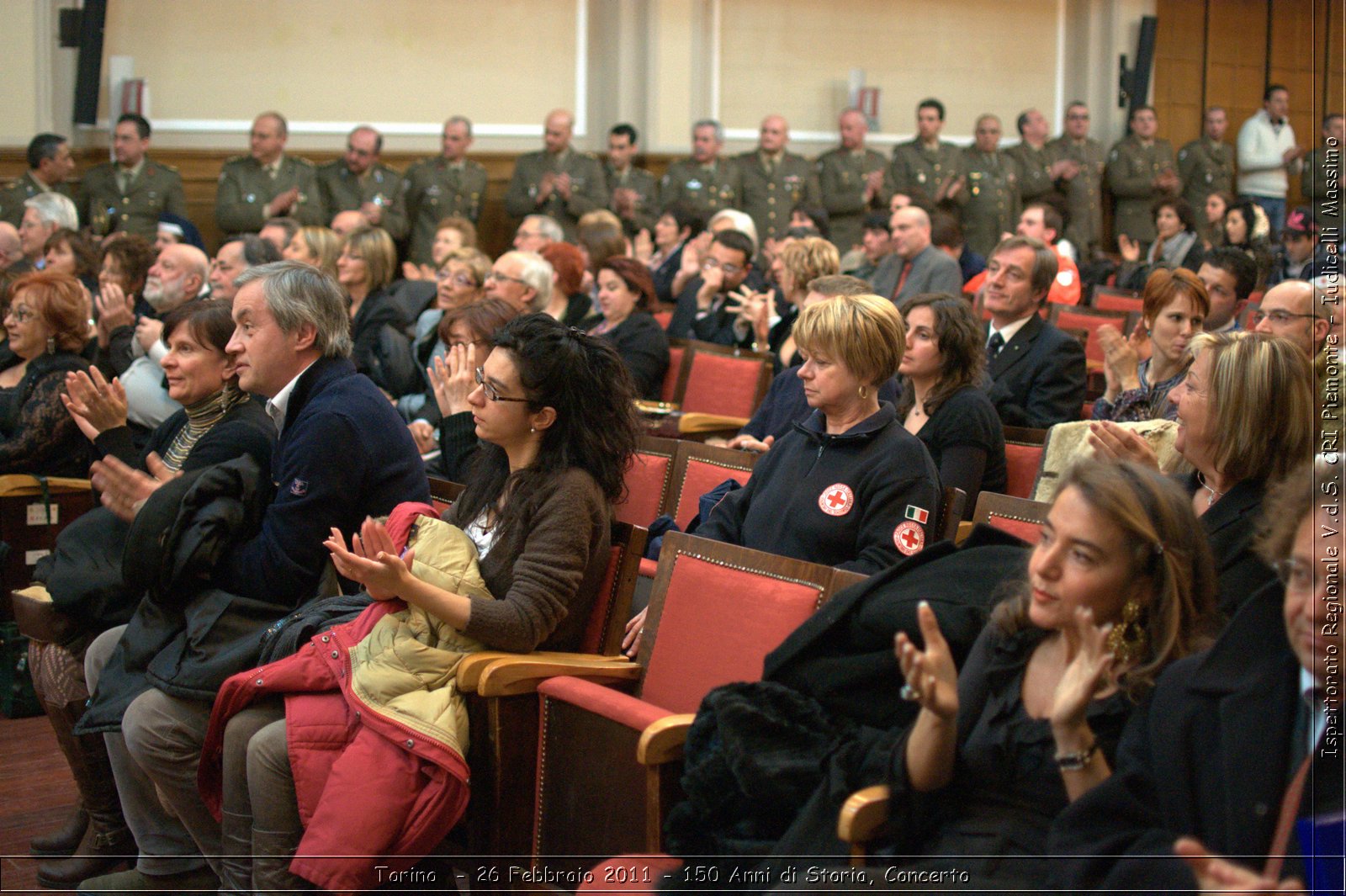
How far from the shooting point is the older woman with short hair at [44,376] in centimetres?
414

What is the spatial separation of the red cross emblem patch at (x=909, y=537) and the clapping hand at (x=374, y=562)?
0.92 meters

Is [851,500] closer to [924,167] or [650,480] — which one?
[650,480]

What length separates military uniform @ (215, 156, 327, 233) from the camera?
8875 mm

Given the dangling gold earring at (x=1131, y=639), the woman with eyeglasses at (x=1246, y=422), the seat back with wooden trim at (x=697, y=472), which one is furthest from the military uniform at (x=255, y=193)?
the dangling gold earring at (x=1131, y=639)

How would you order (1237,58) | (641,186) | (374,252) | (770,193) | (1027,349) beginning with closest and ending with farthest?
(1027,349)
(374,252)
(641,186)
(770,193)
(1237,58)

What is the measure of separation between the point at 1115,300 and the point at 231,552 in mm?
5005

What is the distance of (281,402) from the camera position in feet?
9.78

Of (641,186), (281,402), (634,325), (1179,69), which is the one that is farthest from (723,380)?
(1179,69)

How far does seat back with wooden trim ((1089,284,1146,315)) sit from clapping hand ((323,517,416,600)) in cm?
480

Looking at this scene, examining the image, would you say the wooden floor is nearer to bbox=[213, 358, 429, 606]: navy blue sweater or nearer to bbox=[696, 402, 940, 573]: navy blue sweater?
bbox=[213, 358, 429, 606]: navy blue sweater

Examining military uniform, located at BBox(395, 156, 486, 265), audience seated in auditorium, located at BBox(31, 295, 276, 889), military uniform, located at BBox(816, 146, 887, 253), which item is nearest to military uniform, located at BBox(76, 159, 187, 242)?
military uniform, located at BBox(395, 156, 486, 265)

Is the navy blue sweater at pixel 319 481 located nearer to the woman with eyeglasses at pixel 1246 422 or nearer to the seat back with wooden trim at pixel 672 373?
the woman with eyeglasses at pixel 1246 422

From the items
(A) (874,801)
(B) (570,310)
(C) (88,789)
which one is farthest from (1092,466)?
(B) (570,310)

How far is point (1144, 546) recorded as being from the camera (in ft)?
6.04
